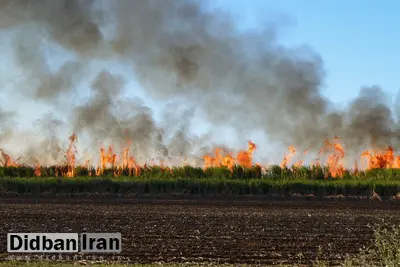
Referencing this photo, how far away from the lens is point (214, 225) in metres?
23.9

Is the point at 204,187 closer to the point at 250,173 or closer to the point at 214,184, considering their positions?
the point at 214,184

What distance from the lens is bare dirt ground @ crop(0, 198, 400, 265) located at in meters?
18.1

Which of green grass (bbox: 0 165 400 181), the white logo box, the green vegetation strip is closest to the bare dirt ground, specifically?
the white logo box

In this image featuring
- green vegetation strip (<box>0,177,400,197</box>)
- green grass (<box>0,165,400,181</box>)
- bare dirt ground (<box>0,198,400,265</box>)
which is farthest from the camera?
green grass (<box>0,165,400,181</box>)

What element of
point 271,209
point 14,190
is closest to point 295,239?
point 271,209

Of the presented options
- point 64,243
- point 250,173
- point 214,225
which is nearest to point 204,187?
point 250,173

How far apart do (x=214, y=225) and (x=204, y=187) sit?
17.3 metres

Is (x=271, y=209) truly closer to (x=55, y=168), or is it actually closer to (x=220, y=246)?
(x=220, y=246)

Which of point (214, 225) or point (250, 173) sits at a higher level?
point (250, 173)

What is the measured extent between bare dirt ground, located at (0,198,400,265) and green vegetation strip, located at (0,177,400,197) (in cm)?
415

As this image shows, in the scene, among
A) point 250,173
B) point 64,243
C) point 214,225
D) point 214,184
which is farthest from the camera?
point 250,173

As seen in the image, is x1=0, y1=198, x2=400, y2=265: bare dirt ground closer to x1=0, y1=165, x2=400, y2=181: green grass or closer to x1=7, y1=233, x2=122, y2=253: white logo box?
x1=7, y1=233, x2=122, y2=253: white logo box

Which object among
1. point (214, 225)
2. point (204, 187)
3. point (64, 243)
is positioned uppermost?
point (204, 187)

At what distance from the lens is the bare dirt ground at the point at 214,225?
18078 mm
